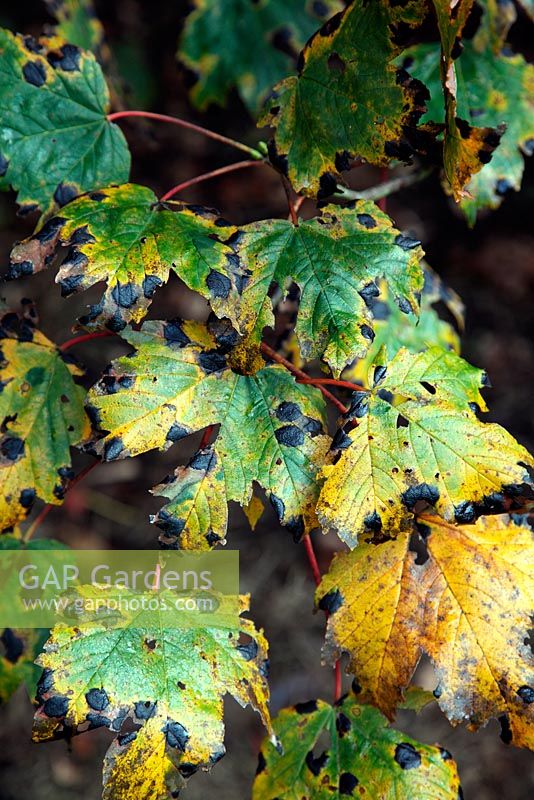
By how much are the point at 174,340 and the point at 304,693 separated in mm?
1883

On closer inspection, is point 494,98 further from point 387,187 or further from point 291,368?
point 291,368

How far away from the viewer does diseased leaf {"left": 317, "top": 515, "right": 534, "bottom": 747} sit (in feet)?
3.65

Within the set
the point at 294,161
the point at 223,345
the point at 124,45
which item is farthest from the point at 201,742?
the point at 124,45

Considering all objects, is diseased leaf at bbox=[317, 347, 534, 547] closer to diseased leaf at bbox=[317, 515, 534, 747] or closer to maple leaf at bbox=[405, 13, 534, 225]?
diseased leaf at bbox=[317, 515, 534, 747]

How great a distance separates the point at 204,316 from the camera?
3.06 meters

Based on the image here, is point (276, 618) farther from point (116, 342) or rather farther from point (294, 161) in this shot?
point (294, 161)

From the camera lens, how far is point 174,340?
1.13 metres

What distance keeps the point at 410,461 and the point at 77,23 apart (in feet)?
5.01

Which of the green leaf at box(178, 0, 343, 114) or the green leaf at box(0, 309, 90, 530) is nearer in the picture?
the green leaf at box(0, 309, 90, 530)

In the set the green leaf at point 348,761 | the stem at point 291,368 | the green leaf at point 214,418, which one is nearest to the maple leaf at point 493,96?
the stem at point 291,368

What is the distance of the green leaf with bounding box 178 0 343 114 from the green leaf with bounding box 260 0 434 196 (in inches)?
33.7

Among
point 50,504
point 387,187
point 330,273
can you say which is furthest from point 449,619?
point 387,187

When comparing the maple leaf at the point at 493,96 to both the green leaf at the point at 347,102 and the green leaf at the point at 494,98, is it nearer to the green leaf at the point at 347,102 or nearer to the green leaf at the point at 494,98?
the green leaf at the point at 494,98

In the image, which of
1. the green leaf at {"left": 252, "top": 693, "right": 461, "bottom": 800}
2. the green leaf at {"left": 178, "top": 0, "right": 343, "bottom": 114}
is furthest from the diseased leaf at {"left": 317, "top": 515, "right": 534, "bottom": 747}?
the green leaf at {"left": 178, "top": 0, "right": 343, "bottom": 114}
